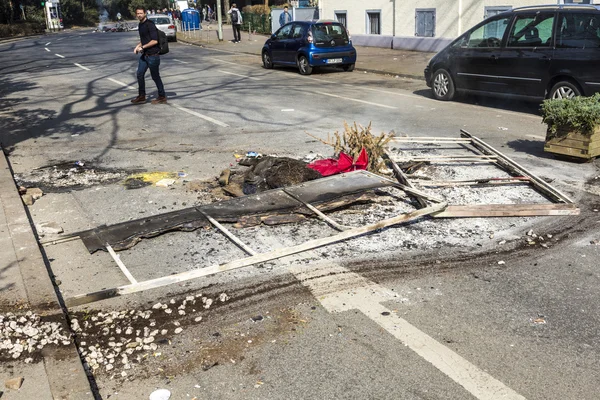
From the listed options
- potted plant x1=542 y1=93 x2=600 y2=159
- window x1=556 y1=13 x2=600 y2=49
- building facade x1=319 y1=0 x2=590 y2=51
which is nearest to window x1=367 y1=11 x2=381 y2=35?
building facade x1=319 y1=0 x2=590 y2=51

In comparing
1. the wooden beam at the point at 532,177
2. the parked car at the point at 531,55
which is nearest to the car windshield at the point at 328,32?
the parked car at the point at 531,55

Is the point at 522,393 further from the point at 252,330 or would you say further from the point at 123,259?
the point at 123,259

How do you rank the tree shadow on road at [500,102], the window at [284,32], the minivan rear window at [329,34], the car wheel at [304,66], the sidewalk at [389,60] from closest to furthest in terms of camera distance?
the tree shadow on road at [500,102] → the sidewalk at [389,60] → the minivan rear window at [329,34] → the car wheel at [304,66] → the window at [284,32]

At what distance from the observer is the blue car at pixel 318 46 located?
18266 millimetres

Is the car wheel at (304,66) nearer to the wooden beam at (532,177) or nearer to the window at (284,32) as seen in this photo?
the window at (284,32)

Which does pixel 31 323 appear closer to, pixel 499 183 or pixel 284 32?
pixel 499 183

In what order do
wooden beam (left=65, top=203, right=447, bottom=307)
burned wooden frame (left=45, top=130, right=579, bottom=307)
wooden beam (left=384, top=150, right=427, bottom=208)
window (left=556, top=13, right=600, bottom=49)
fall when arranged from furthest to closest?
1. window (left=556, top=13, right=600, bottom=49)
2. wooden beam (left=384, top=150, right=427, bottom=208)
3. burned wooden frame (left=45, top=130, right=579, bottom=307)
4. wooden beam (left=65, top=203, right=447, bottom=307)

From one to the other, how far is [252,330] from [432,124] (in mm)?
7411

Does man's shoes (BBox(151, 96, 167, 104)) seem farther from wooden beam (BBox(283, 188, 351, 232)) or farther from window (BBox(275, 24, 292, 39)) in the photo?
wooden beam (BBox(283, 188, 351, 232))

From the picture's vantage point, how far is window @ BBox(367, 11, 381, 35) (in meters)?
25.8

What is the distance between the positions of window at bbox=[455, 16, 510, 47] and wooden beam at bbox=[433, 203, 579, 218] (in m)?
6.78

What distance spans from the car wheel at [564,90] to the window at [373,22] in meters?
16.0

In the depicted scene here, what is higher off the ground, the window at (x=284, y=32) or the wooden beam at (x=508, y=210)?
the window at (x=284, y=32)

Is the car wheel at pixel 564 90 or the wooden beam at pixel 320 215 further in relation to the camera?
the car wheel at pixel 564 90
